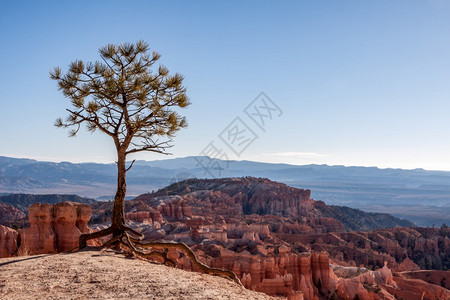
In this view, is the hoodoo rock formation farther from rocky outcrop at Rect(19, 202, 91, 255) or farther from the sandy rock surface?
the sandy rock surface

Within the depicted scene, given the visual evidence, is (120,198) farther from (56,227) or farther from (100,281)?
(56,227)

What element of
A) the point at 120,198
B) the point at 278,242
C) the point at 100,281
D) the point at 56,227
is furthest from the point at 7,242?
the point at 278,242

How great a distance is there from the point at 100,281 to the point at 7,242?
1595cm

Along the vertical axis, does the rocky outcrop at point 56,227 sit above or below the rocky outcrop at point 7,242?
above

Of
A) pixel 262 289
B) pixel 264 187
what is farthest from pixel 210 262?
pixel 264 187

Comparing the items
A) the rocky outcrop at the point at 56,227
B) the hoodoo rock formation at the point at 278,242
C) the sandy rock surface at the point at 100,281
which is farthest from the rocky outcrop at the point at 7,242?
the sandy rock surface at the point at 100,281

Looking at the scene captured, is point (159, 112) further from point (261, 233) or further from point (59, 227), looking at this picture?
point (261, 233)

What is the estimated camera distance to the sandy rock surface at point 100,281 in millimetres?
6801

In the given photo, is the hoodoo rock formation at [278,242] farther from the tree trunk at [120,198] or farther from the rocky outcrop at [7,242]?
the tree trunk at [120,198]

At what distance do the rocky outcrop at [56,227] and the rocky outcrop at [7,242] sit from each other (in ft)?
8.51

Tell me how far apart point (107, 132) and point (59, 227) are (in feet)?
27.2

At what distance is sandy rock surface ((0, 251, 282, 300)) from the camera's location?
680cm

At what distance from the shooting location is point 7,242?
68.4ft

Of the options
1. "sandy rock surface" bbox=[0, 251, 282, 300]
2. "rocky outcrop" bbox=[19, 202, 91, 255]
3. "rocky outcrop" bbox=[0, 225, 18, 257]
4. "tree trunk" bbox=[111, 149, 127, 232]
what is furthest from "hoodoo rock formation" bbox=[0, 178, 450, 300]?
"sandy rock surface" bbox=[0, 251, 282, 300]
